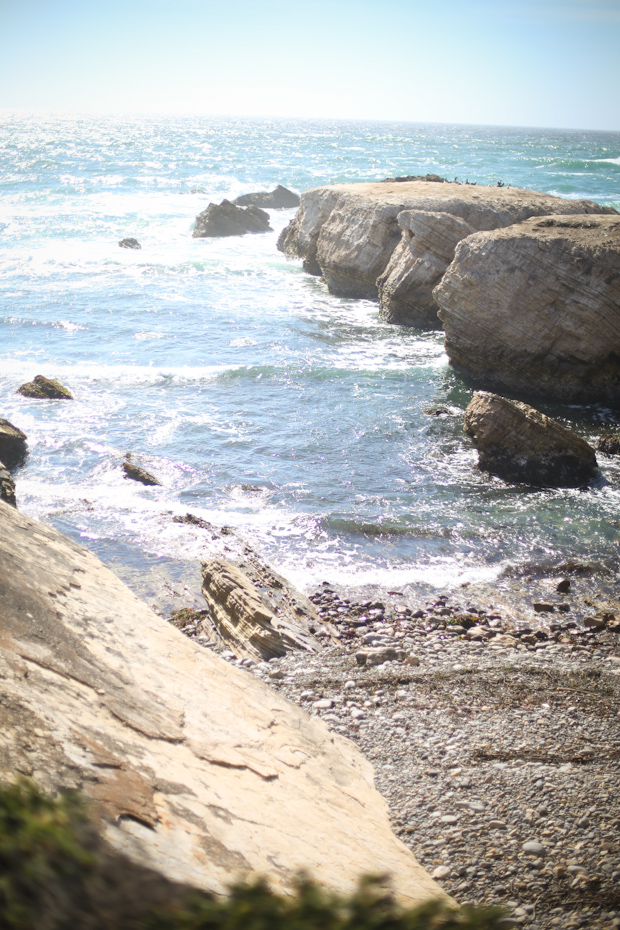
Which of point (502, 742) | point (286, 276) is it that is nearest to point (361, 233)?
point (286, 276)

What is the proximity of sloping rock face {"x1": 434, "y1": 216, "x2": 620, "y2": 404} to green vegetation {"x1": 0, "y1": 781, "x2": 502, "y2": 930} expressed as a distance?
19.1m

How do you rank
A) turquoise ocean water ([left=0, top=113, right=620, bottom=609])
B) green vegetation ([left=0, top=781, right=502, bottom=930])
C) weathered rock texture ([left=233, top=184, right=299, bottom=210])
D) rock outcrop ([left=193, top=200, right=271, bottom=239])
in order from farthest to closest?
weathered rock texture ([left=233, top=184, right=299, bottom=210]) → rock outcrop ([left=193, top=200, right=271, bottom=239]) → turquoise ocean water ([left=0, top=113, right=620, bottom=609]) → green vegetation ([left=0, top=781, right=502, bottom=930])

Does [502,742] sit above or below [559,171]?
below

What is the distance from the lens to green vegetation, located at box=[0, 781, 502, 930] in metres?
1.34

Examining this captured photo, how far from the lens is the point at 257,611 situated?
377 inches

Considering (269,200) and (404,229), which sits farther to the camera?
(269,200)

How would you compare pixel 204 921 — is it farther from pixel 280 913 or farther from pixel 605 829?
pixel 605 829

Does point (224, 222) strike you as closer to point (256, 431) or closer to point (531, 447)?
point (256, 431)

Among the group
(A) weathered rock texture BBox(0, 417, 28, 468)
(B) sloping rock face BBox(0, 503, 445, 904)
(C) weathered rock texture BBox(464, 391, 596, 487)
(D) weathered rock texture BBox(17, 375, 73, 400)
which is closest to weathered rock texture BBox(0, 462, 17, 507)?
(A) weathered rock texture BBox(0, 417, 28, 468)

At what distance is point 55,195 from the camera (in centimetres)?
5916

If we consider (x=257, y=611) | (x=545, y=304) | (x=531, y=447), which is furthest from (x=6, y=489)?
(x=545, y=304)

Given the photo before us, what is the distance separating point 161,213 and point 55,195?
13.6 metres

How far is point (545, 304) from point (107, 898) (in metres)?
19.6

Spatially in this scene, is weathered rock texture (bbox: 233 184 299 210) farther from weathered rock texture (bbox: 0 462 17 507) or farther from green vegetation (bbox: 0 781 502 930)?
green vegetation (bbox: 0 781 502 930)
